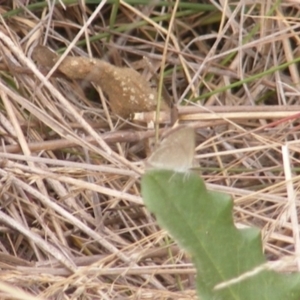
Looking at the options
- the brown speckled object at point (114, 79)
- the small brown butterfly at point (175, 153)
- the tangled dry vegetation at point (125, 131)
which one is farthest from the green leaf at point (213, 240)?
the brown speckled object at point (114, 79)

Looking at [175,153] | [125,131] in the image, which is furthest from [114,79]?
[175,153]

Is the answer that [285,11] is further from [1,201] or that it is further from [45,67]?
[1,201]

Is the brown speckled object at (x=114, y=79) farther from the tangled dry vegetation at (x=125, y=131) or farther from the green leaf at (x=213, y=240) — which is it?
the green leaf at (x=213, y=240)

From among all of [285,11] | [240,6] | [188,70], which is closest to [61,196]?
[188,70]

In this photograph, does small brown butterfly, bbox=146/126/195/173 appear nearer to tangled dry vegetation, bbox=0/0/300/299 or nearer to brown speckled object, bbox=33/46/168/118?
tangled dry vegetation, bbox=0/0/300/299

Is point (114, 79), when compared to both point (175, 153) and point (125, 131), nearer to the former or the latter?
point (125, 131)
